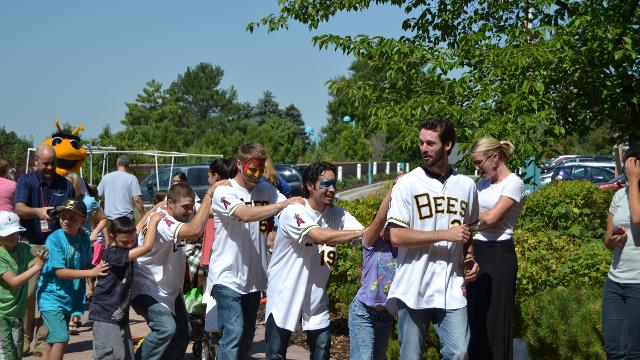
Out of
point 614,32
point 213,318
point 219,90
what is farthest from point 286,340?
point 219,90

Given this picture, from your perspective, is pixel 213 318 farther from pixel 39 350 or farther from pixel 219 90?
pixel 219 90

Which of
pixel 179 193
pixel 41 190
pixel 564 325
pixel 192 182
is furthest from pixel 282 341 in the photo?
pixel 192 182

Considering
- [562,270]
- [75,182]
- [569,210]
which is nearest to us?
[562,270]

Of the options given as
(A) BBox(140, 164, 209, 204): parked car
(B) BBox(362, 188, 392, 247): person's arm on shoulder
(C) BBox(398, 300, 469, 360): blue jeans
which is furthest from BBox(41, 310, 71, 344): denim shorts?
(A) BBox(140, 164, 209, 204): parked car

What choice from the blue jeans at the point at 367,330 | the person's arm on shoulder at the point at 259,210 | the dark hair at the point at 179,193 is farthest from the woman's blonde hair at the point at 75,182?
the blue jeans at the point at 367,330

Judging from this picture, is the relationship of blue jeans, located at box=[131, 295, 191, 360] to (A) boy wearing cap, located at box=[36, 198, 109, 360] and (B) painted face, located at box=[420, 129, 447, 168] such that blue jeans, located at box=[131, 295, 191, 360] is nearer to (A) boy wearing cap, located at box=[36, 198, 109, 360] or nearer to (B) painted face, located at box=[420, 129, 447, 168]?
(A) boy wearing cap, located at box=[36, 198, 109, 360]

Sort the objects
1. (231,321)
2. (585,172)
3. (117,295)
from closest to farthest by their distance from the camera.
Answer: (231,321)
(117,295)
(585,172)

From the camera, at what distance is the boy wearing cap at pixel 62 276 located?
663 centimetres

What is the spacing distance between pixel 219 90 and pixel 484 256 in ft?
407

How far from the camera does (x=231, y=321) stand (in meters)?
6.28

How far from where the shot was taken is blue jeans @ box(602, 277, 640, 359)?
5.59 m

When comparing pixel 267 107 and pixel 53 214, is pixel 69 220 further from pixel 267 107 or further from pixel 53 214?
pixel 267 107

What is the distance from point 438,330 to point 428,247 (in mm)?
506

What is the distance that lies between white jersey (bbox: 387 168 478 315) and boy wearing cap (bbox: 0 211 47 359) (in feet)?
8.73
